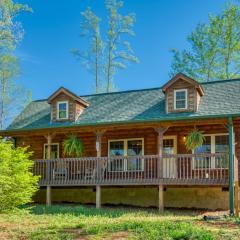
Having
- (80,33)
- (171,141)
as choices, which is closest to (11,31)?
(80,33)

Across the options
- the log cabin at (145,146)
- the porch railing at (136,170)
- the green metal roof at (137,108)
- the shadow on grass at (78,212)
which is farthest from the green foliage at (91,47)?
the shadow on grass at (78,212)

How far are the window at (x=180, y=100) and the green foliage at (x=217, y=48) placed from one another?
14015 mm

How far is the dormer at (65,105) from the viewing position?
2473cm

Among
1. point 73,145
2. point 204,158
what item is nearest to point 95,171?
point 73,145

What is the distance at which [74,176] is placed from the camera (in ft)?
77.0

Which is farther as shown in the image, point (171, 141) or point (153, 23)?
point (153, 23)

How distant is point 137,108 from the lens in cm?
2327

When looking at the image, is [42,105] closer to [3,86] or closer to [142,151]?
[142,151]

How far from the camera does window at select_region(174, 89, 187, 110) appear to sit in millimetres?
22031

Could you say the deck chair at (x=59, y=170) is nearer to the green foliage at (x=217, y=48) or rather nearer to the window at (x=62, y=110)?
the window at (x=62, y=110)

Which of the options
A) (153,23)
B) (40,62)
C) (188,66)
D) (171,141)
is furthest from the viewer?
(40,62)

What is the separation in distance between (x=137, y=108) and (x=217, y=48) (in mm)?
15093

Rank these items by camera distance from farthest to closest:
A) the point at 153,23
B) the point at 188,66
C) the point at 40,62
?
the point at 40,62
the point at 153,23
the point at 188,66

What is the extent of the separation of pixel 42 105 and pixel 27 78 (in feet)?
42.9
